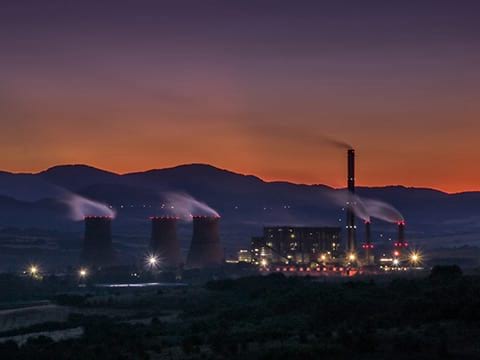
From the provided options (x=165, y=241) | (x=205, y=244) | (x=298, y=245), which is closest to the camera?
(x=205, y=244)

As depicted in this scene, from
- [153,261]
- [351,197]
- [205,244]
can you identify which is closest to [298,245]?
[351,197]

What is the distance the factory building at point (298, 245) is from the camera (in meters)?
126

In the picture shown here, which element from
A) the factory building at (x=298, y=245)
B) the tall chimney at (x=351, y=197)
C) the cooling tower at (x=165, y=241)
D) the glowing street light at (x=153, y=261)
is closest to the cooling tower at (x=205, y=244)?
the cooling tower at (x=165, y=241)

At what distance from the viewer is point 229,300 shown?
76.1m

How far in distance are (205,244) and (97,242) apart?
1214 cm

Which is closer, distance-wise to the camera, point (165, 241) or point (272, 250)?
point (165, 241)

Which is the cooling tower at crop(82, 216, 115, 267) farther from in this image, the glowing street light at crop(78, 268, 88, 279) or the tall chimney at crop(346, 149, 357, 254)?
the tall chimney at crop(346, 149, 357, 254)

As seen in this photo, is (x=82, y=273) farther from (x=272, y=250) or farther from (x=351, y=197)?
(x=351, y=197)

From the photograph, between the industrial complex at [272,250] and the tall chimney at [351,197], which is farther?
the tall chimney at [351,197]

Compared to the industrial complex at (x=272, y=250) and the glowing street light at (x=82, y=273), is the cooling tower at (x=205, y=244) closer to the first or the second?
the industrial complex at (x=272, y=250)

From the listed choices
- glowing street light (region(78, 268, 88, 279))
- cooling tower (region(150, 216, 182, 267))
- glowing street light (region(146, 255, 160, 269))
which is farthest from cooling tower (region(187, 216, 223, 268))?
glowing street light (region(78, 268, 88, 279))

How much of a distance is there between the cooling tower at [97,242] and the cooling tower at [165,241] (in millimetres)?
5948

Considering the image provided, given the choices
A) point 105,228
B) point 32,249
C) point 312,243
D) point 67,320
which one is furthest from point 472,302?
point 32,249

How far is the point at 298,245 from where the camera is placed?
127 m
